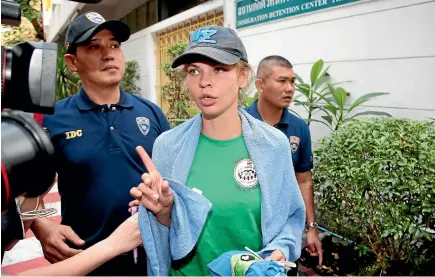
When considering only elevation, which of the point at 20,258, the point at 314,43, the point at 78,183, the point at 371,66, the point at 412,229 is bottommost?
the point at 20,258

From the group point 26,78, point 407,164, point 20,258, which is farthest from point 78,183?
point 20,258

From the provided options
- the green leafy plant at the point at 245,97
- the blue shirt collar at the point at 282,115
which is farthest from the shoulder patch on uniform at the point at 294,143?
the green leafy plant at the point at 245,97

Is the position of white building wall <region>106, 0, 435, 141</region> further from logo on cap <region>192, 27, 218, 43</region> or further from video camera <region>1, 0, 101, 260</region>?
video camera <region>1, 0, 101, 260</region>

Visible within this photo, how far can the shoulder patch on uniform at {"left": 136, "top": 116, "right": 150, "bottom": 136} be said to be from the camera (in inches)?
76.8

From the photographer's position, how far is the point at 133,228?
4.50ft

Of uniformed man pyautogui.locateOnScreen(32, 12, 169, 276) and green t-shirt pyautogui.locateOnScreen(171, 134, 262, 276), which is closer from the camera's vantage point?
green t-shirt pyautogui.locateOnScreen(171, 134, 262, 276)

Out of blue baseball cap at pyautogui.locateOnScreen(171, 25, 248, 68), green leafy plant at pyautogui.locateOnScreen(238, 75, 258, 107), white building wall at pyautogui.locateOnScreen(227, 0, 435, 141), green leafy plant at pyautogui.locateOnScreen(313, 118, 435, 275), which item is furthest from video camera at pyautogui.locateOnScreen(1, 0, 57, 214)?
white building wall at pyautogui.locateOnScreen(227, 0, 435, 141)

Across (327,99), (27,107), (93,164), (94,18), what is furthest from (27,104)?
(327,99)

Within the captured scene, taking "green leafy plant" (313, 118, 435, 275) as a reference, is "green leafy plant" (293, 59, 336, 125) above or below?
above

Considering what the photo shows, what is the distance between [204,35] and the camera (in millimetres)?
1461

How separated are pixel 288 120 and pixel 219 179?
1.36 metres

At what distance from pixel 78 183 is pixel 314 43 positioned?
121 inches

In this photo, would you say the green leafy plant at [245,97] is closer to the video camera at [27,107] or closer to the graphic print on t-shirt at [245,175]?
the graphic print on t-shirt at [245,175]

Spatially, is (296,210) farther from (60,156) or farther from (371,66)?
(371,66)
